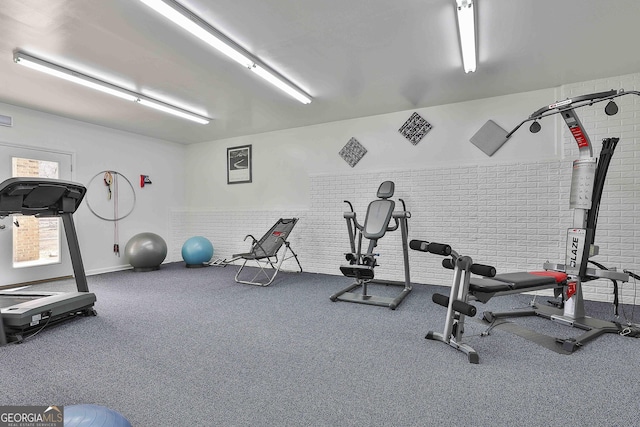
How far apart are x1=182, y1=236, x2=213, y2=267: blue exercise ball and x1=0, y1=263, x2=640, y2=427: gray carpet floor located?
2794 millimetres

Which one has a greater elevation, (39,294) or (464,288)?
(464,288)

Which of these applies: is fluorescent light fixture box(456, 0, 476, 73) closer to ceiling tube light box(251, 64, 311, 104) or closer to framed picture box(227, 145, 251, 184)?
ceiling tube light box(251, 64, 311, 104)

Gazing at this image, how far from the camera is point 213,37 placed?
2941 millimetres

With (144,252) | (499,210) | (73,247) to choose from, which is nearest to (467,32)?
(499,210)

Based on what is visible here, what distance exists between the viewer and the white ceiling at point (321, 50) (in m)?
2.65

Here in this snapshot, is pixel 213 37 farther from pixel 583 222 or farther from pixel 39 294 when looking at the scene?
pixel 583 222

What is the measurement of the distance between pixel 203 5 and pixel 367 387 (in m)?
3.04

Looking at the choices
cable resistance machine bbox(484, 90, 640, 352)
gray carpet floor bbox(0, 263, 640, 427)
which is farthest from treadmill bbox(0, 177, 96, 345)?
cable resistance machine bbox(484, 90, 640, 352)

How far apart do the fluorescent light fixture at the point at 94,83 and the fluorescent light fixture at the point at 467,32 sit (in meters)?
4.07

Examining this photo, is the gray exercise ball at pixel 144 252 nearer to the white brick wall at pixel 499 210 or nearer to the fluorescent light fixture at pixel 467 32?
the white brick wall at pixel 499 210

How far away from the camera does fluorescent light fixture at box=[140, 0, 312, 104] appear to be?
251cm

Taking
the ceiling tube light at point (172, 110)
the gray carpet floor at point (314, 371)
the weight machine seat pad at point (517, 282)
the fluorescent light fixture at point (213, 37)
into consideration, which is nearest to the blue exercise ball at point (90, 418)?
the gray carpet floor at point (314, 371)

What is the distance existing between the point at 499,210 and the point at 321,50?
3.24 metres

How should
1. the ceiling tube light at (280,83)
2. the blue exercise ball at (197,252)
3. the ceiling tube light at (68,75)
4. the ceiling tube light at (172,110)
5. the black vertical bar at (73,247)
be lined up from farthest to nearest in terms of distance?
1. the blue exercise ball at (197,252)
2. the ceiling tube light at (172,110)
3. the ceiling tube light at (280,83)
4. the black vertical bar at (73,247)
5. the ceiling tube light at (68,75)
